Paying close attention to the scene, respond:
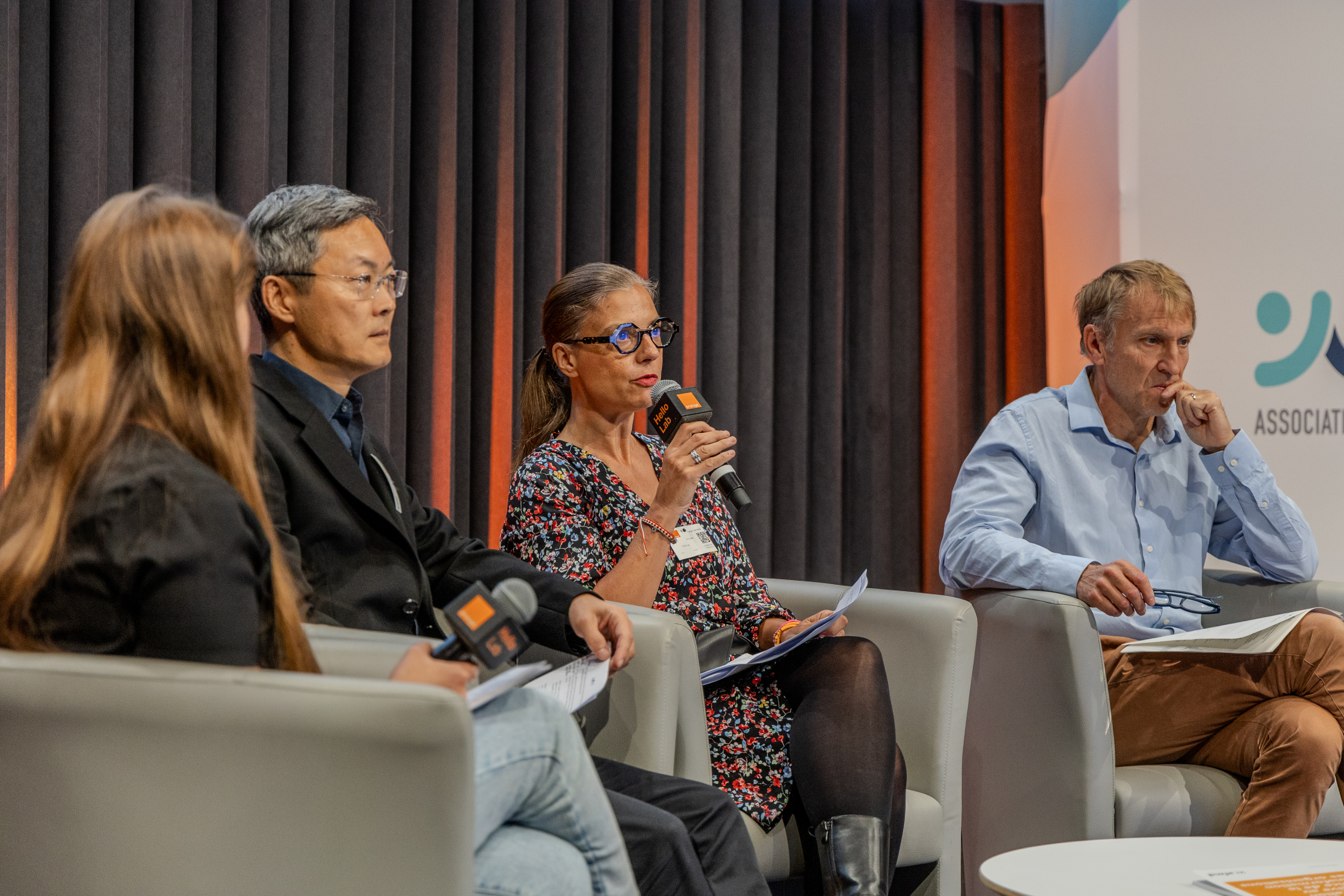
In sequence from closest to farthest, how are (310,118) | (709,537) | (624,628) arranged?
1. (624,628)
2. (709,537)
3. (310,118)

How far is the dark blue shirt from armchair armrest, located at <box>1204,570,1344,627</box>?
1775 millimetres

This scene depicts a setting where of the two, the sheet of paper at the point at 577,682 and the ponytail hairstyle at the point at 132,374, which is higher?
the ponytail hairstyle at the point at 132,374

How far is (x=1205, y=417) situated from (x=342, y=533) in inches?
71.0

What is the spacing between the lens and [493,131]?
312cm

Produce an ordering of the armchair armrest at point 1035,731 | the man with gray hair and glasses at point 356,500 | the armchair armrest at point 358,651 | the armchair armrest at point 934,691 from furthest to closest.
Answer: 1. the armchair armrest at point 1035,731
2. the armchair armrest at point 934,691
3. the man with gray hair and glasses at point 356,500
4. the armchair armrest at point 358,651

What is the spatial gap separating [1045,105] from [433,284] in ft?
6.55

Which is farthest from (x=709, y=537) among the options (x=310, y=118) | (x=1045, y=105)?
(x=1045, y=105)

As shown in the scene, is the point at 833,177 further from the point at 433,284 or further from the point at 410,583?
the point at 410,583

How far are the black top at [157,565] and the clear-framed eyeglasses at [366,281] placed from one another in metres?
0.64

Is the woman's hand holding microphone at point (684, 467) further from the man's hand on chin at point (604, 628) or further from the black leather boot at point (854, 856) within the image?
the black leather boot at point (854, 856)

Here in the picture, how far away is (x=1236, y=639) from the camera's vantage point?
7.28 ft

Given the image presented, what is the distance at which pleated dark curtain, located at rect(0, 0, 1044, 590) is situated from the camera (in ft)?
8.39

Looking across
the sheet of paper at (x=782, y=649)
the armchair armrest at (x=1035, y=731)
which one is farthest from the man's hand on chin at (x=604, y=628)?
the armchair armrest at (x=1035, y=731)

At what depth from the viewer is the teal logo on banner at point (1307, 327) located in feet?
10.7
